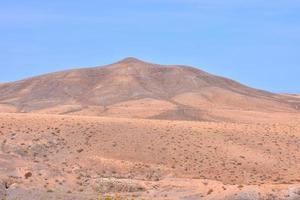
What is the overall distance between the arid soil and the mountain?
33.8 m

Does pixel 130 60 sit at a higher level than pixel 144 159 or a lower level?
higher

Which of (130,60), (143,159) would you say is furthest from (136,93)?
(143,159)

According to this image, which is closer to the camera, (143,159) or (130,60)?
(143,159)

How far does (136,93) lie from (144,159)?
65974 millimetres

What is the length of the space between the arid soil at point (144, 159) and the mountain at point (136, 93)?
33.8 m

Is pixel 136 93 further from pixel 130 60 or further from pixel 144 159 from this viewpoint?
pixel 144 159

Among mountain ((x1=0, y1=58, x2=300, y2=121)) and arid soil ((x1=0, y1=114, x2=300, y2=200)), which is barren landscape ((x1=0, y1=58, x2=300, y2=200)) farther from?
mountain ((x1=0, y1=58, x2=300, y2=121))

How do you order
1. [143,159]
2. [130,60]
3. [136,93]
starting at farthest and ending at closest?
1. [130,60]
2. [136,93]
3. [143,159]

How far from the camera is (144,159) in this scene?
4384 centimetres

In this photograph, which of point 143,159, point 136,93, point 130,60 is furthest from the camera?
point 130,60

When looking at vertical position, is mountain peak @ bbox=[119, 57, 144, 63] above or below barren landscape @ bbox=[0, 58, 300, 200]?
above

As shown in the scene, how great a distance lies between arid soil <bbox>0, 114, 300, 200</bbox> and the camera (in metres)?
34.5

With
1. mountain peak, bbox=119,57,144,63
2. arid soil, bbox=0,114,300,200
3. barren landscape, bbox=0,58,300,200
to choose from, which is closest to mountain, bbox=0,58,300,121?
mountain peak, bbox=119,57,144,63

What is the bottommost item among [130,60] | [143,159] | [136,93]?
[143,159]
